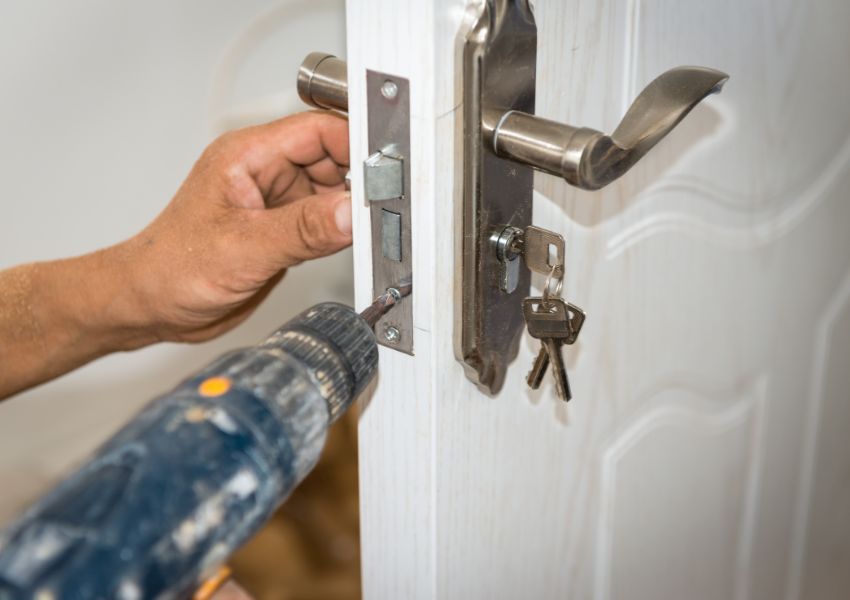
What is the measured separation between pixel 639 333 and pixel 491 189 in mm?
202

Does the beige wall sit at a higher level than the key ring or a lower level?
lower

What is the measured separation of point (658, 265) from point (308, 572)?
103 centimetres

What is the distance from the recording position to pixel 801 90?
0.67m

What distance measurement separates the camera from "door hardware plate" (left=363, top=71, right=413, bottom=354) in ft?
1.40

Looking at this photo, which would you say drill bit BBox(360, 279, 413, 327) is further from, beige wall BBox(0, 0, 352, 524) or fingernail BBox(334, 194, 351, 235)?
beige wall BBox(0, 0, 352, 524)

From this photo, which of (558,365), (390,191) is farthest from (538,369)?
(390,191)

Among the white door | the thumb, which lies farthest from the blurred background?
the white door

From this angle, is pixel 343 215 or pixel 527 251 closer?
pixel 527 251

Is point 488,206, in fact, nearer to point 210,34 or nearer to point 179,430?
point 179,430

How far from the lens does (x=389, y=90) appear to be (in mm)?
423

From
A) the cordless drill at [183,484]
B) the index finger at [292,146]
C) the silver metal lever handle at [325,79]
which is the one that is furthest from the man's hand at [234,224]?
the cordless drill at [183,484]

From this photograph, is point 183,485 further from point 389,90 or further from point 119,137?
point 119,137

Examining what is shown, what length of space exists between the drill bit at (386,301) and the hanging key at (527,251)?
4cm

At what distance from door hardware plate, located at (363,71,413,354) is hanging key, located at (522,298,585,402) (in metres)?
0.06
